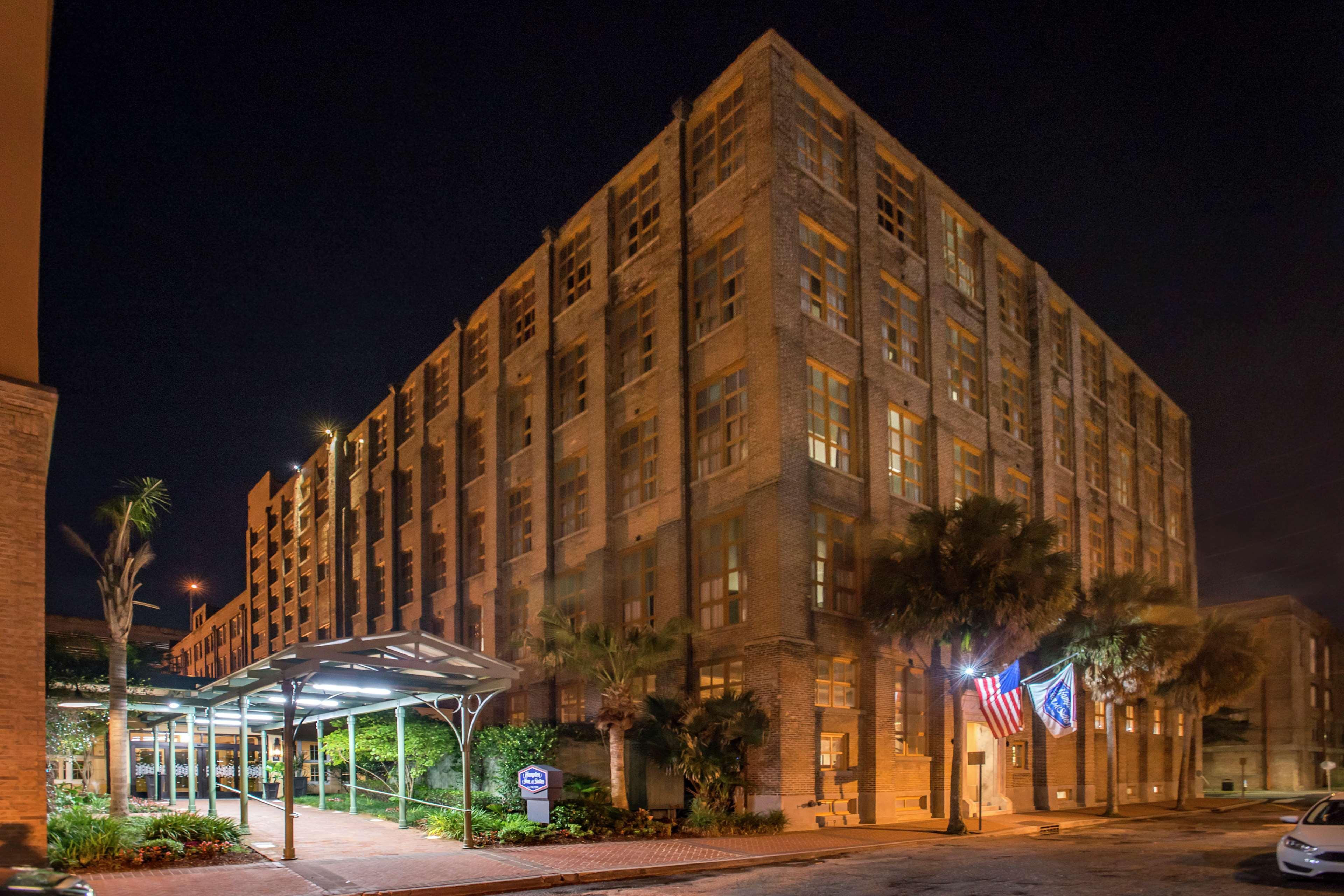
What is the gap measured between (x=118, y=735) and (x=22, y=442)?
1298 centimetres

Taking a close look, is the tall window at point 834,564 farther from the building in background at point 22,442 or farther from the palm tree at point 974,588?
the building in background at point 22,442

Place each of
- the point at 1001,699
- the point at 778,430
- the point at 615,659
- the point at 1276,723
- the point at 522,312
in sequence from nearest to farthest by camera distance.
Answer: the point at 1001,699 < the point at 615,659 < the point at 778,430 < the point at 522,312 < the point at 1276,723

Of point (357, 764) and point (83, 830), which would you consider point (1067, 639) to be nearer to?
point (357, 764)

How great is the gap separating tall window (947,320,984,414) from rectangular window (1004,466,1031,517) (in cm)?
277

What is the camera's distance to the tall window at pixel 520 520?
4044 cm

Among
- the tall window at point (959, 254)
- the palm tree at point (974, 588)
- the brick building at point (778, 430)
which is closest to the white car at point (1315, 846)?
the palm tree at point (974, 588)

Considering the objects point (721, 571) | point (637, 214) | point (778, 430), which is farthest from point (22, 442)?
point (637, 214)

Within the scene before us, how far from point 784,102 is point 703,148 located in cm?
388

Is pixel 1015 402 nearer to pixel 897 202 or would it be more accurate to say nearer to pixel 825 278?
pixel 897 202

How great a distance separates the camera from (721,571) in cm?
3009

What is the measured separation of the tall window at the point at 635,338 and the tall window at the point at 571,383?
1936 mm

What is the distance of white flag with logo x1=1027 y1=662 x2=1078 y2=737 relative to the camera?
28.0 metres

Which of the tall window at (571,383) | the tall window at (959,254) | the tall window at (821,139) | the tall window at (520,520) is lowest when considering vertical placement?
the tall window at (520,520)

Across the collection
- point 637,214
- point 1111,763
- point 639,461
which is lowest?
point 1111,763
